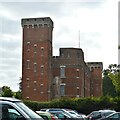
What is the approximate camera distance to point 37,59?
76.4m

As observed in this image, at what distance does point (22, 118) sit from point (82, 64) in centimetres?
7087

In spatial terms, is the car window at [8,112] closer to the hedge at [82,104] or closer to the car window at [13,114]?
the car window at [13,114]

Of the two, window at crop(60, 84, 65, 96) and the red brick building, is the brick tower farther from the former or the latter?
window at crop(60, 84, 65, 96)

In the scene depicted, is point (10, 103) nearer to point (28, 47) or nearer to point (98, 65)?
point (28, 47)

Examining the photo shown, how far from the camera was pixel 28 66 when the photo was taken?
76250mm

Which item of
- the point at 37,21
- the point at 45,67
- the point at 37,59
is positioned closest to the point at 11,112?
the point at 45,67

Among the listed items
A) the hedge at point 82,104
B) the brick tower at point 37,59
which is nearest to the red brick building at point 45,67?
the brick tower at point 37,59

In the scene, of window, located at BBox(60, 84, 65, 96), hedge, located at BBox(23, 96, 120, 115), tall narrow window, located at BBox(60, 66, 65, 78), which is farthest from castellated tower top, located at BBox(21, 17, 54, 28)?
hedge, located at BBox(23, 96, 120, 115)

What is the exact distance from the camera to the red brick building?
7512 centimetres

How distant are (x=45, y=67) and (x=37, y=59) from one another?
2.41 metres

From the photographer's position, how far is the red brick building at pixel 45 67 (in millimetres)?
75125

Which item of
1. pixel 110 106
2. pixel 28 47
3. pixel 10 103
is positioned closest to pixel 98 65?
pixel 28 47

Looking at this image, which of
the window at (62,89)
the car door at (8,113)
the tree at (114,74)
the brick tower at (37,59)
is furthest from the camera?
the window at (62,89)

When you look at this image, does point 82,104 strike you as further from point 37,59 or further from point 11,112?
point 11,112
